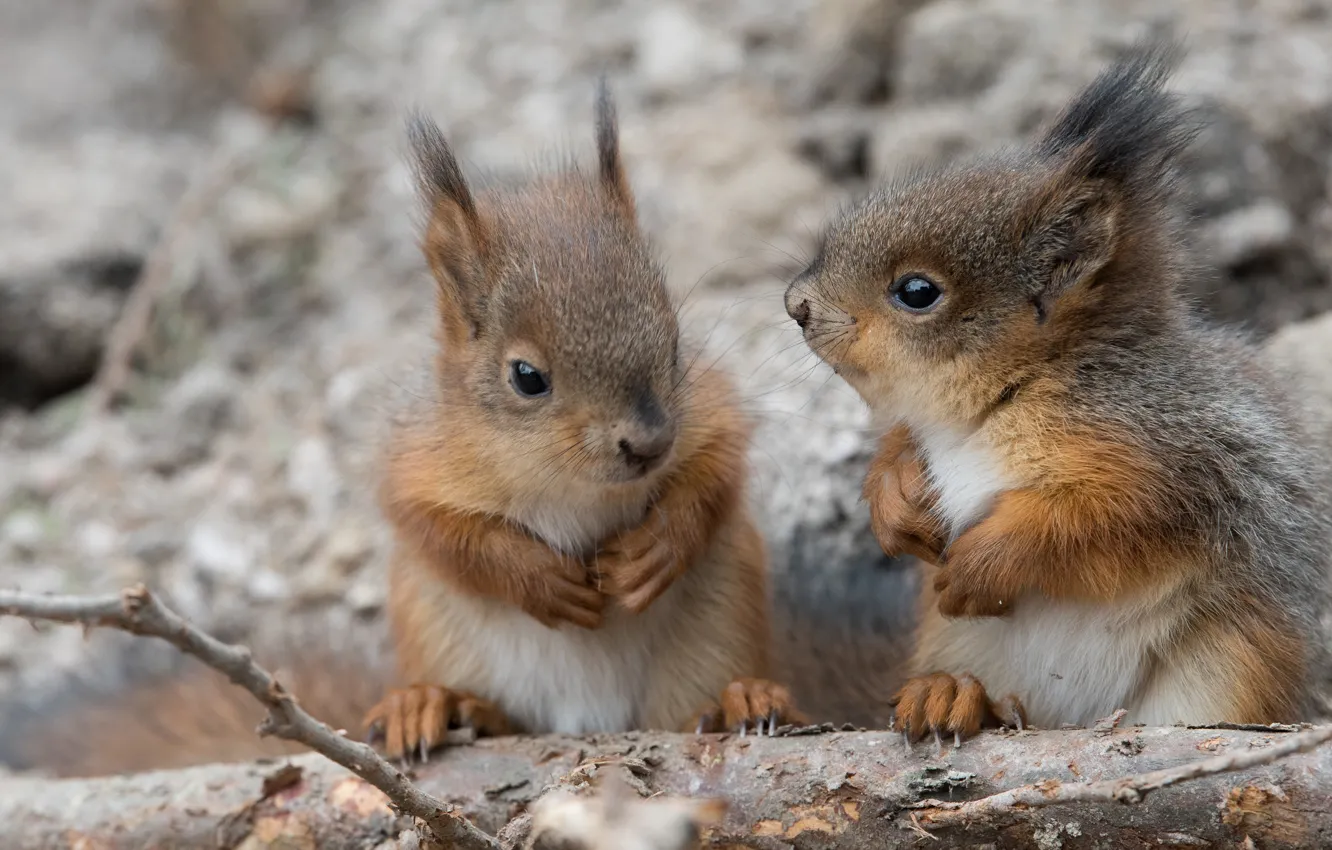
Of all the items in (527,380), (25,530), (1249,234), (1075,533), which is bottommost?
(1075,533)

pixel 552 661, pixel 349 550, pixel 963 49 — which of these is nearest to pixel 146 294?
pixel 349 550

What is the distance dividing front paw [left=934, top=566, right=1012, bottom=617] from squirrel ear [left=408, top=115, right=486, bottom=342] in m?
0.95

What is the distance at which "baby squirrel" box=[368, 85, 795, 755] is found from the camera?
2.23 metres

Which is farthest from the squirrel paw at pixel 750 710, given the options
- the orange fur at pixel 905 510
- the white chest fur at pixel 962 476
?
the white chest fur at pixel 962 476

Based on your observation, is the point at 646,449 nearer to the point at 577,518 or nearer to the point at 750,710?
the point at 577,518

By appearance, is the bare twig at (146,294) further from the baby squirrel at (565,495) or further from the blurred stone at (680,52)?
the baby squirrel at (565,495)

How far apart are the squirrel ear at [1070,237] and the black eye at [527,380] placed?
0.82 metres

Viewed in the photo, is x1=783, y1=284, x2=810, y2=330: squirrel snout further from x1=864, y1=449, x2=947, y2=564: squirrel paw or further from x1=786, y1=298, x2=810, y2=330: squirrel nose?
x1=864, y1=449, x2=947, y2=564: squirrel paw

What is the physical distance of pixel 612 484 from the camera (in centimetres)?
221

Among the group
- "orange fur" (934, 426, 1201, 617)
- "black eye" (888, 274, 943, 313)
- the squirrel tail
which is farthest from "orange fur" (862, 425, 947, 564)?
the squirrel tail

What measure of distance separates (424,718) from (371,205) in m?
2.43

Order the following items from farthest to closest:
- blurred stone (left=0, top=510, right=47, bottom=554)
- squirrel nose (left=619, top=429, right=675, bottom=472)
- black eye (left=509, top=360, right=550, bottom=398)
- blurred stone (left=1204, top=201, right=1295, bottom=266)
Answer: blurred stone (left=0, top=510, right=47, bottom=554)
blurred stone (left=1204, top=201, right=1295, bottom=266)
black eye (left=509, top=360, right=550, bottom=398)
squirrel nose (left=619, top=429, right=675, bottom=472)

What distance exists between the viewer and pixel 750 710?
2.22 m

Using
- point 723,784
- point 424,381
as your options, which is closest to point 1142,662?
point 723,784
